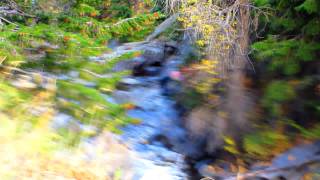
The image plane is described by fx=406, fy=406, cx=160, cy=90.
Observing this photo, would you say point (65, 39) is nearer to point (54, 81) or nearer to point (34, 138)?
point (54, 81)

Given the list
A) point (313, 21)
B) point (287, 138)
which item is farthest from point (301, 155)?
point (313, 21)

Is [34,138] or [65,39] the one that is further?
[65,39]

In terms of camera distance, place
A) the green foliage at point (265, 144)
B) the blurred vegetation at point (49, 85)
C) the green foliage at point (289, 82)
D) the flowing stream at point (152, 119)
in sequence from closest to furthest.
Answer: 1. the blurred vegetation at point (49, 85)
2. the flowing stream at point (152, 119)
3. the green foliage at point (289, 82)
4. the green foliage at point (265, 144)

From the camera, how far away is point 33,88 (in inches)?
142

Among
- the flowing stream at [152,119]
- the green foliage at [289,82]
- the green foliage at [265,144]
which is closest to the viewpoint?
the flowing stream at [152,119]

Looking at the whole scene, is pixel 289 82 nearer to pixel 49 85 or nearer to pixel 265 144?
pixel 265 144

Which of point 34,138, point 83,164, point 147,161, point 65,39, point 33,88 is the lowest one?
point 147,161

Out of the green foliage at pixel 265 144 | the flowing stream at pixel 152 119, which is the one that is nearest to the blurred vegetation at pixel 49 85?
the flowing stream at pixel 152 119

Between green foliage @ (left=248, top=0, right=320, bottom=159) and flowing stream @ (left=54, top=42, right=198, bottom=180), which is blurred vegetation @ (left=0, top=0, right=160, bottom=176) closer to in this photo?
flowing stream @ (left=54, top=42, right=198, bottom=180)

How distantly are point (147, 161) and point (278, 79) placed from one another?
239cm

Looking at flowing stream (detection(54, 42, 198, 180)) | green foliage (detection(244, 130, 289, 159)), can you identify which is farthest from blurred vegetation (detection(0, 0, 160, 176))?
green foliage (detection(244, 130, 289, 159))

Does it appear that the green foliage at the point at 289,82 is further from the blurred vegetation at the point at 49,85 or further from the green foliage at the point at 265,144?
the blurred vegetation at the point at 49,85

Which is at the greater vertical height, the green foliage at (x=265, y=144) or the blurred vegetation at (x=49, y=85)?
the blurred vegetation at (x=49, y=85)

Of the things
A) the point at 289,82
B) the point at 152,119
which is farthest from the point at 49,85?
the point at 152,119
